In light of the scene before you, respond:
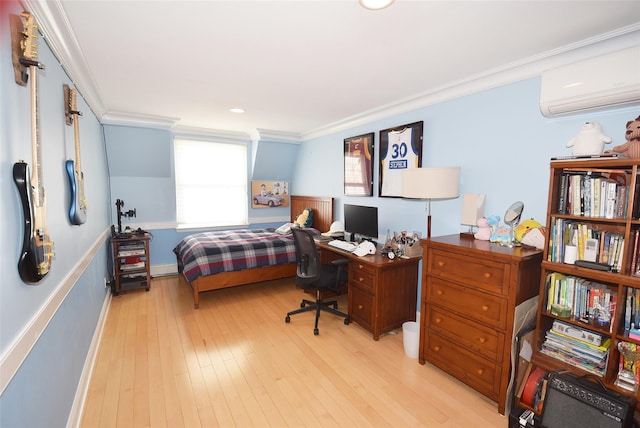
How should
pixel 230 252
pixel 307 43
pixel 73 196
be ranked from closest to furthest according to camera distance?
pixel 307 43 → pixel 73 196 → pixel 230 252

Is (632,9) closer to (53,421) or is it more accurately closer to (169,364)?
(53,421)

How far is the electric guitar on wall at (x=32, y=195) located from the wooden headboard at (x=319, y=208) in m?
3.36

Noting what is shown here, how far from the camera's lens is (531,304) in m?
2.01

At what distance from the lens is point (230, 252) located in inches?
146

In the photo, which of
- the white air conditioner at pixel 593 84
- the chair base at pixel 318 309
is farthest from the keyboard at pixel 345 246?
the white air conditioner at pixel 593 84

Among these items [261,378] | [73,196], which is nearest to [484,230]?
[261,378]

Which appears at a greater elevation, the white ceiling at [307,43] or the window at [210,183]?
the white ceiling at [307,43]

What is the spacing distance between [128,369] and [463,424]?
2.48 metres

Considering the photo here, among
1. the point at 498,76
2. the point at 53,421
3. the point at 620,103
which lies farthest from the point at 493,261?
the point at 53,421

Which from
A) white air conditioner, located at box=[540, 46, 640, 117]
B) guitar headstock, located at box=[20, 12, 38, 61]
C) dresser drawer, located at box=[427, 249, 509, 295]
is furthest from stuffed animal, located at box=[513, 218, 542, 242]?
guitar headstock, located at box=[20, 12, 38, 61]

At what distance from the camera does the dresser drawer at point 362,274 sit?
9.30 ft

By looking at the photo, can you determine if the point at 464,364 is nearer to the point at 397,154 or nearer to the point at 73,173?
the point at 397,154

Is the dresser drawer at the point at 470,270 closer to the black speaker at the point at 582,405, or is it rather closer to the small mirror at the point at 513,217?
the small mirror at the point at 513,217

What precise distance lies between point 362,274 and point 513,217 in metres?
1.39
